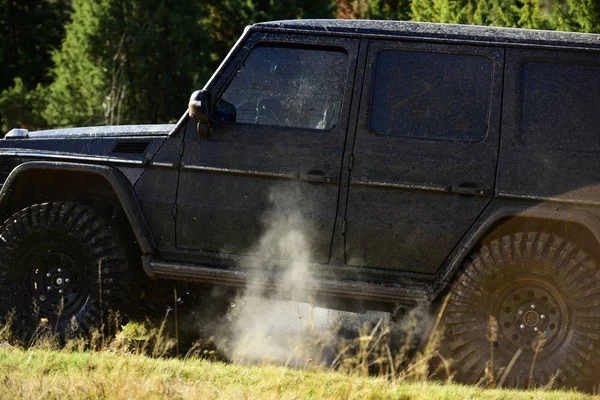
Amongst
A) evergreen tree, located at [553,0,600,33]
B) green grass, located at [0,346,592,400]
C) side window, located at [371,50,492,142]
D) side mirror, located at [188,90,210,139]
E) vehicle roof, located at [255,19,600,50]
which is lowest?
green grass, located at [0,346,592,400]

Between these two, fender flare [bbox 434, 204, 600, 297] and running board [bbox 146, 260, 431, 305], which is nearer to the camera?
fender flare [bbox 434, 204, 600, 297]

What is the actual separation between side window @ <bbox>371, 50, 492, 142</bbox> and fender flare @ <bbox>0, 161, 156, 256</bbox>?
157cm

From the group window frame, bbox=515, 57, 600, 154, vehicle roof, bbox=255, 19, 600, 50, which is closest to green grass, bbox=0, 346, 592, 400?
window frame, bbox=515, 57, 600, 154

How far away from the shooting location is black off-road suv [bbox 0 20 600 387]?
5.61 meters

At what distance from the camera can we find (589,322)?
5480mm

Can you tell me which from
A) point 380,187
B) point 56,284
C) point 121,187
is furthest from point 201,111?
point 56,284

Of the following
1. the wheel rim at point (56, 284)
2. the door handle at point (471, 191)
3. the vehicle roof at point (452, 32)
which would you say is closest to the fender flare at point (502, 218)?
the door handle at point (471, 191)

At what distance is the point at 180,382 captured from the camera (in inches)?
203

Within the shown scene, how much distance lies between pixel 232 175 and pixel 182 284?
38.1 inches

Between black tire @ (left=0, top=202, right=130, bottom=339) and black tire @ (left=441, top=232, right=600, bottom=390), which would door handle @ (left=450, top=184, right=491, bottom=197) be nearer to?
black tire @ (left=441, top=232, right=600, bottom=390)

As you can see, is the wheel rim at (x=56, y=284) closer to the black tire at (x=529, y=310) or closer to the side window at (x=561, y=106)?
the black tire at (x=529, y=310)

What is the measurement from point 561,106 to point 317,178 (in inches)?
59.2

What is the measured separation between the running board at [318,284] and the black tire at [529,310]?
10.3 inches

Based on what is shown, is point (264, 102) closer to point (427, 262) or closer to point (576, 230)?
point (427, 262)
